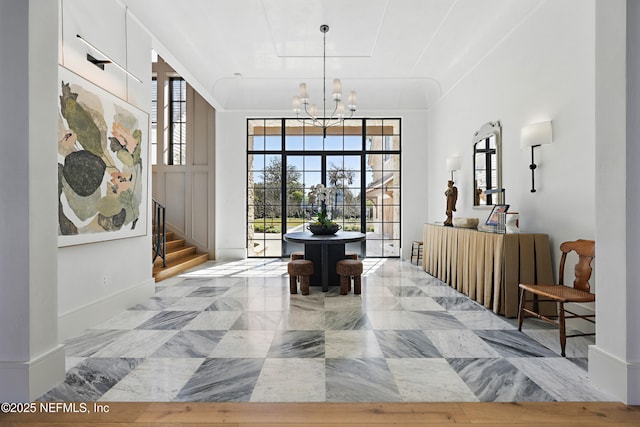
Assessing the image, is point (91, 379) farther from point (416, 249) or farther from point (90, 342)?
point (416, 249)

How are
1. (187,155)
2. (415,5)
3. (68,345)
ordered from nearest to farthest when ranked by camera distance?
1. (68,345)
2. (415,5)
3. (187,155)

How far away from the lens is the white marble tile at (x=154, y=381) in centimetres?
196

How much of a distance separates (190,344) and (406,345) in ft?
5.64

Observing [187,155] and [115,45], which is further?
[187,155]

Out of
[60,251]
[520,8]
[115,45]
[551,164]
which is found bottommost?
[60,251]

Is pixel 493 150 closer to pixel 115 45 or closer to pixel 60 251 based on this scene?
pixel 115 45

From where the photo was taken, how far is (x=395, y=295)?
4.21 meters

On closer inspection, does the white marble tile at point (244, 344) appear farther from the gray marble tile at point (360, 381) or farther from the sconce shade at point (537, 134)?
the sconce shade at point (537, 134)

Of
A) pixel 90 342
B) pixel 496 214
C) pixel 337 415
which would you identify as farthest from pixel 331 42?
pixel 337 415

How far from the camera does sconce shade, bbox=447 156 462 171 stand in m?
5.41

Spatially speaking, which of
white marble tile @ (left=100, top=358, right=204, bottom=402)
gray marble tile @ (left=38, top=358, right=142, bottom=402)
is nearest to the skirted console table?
white marble tile @ (left=100, top=358, right=204, bottom=402)

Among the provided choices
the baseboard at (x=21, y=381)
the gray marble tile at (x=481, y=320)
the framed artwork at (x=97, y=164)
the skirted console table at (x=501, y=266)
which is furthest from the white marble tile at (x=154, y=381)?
the skirted console table at (x=501, y=266)

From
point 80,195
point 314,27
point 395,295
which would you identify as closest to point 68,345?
point 80,195

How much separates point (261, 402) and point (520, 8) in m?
4.56
